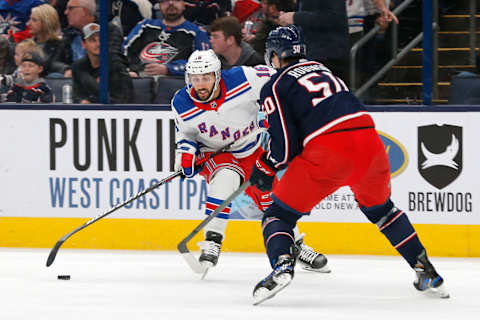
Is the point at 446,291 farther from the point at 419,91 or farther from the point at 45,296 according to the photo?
the point at 45,296

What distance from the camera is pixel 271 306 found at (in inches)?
154

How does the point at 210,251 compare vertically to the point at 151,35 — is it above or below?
below

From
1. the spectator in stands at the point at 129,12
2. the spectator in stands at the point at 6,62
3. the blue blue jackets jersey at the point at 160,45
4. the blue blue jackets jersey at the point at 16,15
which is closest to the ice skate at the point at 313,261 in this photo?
the blue blue jackets jersey at the point at 160,45

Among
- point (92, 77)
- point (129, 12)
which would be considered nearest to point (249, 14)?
point (129, 12)

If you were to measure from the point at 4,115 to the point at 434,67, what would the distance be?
248cm

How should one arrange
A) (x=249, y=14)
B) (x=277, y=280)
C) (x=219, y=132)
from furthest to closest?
(x=249, y=14)
(x=219, y=132)
(x=277, y=280)

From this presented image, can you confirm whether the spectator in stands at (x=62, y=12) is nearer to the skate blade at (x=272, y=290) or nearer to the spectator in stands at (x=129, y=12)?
the spectator in stands at (x=129, y=12)

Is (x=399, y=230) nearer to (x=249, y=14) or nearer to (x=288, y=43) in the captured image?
(x=288, y=43)

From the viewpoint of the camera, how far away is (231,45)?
207 inches

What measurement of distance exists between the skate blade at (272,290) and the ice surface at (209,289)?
47mm

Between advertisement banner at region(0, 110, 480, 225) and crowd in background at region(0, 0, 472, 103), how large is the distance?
0.62 feet

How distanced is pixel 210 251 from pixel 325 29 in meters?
1.40

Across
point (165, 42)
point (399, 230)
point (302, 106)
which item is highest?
point (165, 42)

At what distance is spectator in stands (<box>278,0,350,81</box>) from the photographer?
5.07 meters
